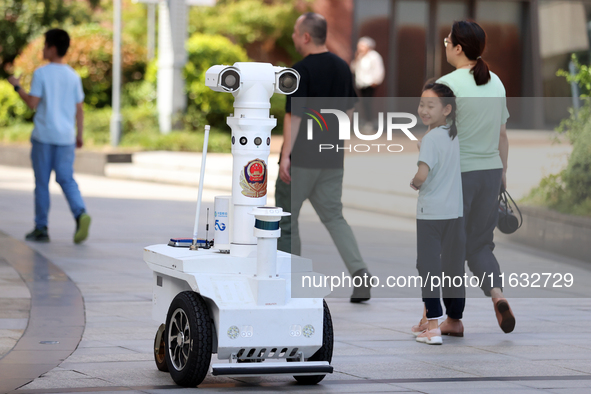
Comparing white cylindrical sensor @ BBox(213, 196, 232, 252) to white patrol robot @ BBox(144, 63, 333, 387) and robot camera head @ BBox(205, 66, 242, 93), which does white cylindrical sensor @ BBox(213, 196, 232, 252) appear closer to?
white patrol robot @ BBox(144, 63, 333, 387)

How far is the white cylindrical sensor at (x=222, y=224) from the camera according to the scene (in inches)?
186

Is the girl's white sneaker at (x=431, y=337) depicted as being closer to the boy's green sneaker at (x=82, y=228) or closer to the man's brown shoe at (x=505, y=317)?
the man's brown shoe at (x=505, y=317)

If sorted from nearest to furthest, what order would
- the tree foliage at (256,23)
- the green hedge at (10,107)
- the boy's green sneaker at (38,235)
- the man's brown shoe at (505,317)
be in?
1. the man's brown shoe at (505,317)
2. the boy's green sneaker at (38,235)
3. the green hedge at (10,107)
4. the tree foliage at (256,23)

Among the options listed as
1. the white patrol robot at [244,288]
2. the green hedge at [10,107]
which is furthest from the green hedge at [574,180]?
the green hedge at [10,107]

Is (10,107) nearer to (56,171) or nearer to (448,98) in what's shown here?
(56,171)

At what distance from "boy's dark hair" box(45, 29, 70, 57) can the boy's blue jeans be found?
903 mm

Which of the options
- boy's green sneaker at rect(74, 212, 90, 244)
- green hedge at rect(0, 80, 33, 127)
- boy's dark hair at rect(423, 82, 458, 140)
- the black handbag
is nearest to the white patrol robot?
boy's dark hair at rect(423, 82, 458, 140)

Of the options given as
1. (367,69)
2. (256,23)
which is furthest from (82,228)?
(256,23)

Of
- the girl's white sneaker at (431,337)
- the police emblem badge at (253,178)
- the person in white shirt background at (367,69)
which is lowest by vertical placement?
the girl's white sneaker at (431,337)

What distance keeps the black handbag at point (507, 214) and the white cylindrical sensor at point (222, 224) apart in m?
1.88

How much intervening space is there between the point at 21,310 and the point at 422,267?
250cm

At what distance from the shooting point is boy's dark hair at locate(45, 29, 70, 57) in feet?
30.3

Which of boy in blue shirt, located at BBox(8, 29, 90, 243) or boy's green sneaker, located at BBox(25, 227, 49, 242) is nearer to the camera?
boy in blue shirt, located at BBox(8, 29, 90, 243)

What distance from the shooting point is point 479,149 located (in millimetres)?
5746
